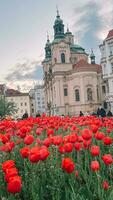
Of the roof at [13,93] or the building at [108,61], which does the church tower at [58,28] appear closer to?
the building at [108,61]

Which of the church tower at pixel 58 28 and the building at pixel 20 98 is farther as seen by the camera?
the building at pixel 20 98

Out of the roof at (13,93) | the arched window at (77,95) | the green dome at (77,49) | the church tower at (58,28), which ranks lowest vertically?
the arched window at (77,95)

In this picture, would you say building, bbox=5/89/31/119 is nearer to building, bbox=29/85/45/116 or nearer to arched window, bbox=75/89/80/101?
building, bbox=29/85/45/116

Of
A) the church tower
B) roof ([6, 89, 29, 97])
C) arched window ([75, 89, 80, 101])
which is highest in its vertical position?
the church tower

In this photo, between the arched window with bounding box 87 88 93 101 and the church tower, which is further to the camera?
the church tower

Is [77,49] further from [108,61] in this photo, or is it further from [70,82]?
[108,61]

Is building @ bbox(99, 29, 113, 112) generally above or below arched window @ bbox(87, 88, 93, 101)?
above

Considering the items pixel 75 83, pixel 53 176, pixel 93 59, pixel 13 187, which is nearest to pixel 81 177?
pixel 53 176

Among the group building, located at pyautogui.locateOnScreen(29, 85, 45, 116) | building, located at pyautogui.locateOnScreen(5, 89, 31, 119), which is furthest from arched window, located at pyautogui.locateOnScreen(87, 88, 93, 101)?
building, located at pyautogui.locateOnScreen(29, 85, 45, 116)

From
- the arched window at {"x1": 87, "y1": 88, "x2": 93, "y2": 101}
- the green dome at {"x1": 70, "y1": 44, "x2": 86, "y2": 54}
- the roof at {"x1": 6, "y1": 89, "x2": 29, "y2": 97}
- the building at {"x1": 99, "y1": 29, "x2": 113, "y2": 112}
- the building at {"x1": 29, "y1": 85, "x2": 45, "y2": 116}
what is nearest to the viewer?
the building at {"x1": 99, "y1": 29, "x2": 113, "y2": 112}

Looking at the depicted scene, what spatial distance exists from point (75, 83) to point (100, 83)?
863cm

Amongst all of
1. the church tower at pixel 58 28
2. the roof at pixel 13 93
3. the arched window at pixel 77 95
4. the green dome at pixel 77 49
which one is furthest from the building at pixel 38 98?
the arched window at pixel 77 95

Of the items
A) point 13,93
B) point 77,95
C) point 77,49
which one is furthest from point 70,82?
point 13,93

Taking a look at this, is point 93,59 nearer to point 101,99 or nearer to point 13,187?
point 101,99
